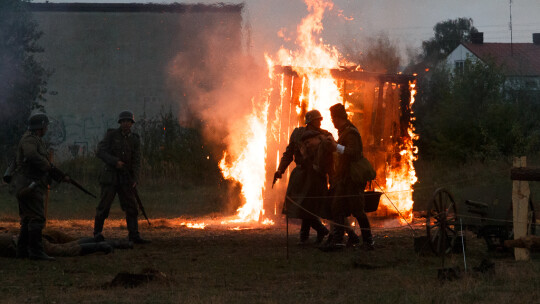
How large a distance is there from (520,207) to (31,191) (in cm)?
673

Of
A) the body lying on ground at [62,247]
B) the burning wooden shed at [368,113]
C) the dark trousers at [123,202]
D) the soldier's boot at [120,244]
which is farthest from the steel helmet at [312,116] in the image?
the burning wooden shed at [368,113]

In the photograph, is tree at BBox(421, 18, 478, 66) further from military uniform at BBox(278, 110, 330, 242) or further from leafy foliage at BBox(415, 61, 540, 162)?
military uniform at BBox(278, 110, 330, 242)

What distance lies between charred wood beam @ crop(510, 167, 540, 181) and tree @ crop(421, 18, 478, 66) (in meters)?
64.2

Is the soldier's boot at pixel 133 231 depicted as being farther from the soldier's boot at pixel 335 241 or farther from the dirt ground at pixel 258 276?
the soldier's boot at pixel 335 241

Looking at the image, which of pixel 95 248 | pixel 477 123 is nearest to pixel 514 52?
pixel 477 123

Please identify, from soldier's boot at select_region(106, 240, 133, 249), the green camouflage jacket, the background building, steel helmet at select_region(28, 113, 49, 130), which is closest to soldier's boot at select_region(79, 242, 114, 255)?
soldier's boot at select_region(106, 240, 133, 249)

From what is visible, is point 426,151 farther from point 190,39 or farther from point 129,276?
point 129,276

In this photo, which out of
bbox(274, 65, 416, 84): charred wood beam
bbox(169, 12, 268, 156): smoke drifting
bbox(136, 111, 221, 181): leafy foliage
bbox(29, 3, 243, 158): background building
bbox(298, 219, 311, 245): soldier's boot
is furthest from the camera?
bbox(29, 3, 243, 158): background building

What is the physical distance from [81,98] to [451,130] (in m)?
17.2

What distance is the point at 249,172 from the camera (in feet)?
56.7

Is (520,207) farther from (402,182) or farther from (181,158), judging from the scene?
(181,158)

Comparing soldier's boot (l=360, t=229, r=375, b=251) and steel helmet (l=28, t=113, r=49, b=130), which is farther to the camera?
soldier's boot (l=360, t=229, r=375, b=251)

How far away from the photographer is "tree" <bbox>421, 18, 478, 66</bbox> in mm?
74625

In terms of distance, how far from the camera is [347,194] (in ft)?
37.6
